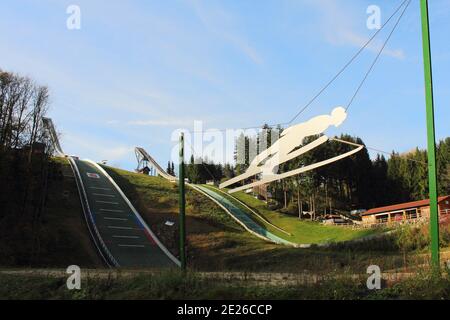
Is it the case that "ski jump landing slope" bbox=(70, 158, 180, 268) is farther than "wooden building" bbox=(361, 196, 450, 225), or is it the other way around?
"wooden building" bbox=(361, 196, 450, 225)

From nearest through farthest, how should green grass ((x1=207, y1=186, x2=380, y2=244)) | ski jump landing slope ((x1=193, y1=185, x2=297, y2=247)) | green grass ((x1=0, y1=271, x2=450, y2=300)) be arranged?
1. green grass ((x1=0, y1=271, x2=450, y2=300))
2. ski jump landing slope ((x1=193, y1=185, x2=297, y2=247))
3. green grass ((x1=207, y1=186, x2=380, y2=244))

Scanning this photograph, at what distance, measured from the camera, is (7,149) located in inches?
1499

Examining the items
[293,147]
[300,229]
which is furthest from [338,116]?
[300,229]

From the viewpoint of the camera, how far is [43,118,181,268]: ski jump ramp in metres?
35.7

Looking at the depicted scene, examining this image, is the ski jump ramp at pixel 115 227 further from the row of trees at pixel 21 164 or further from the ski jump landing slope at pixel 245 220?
the ski jump landing slope at pixel 245 220

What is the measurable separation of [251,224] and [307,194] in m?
20.3

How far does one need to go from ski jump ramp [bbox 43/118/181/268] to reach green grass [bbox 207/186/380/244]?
15332 millimetres

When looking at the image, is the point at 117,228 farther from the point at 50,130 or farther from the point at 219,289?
the point at 219,289

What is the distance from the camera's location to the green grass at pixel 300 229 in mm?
49706

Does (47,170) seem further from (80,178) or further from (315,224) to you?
(315,224)

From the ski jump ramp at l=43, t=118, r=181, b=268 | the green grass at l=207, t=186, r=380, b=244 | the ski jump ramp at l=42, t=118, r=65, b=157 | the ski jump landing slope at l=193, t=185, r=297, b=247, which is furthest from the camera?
the green grass at l=207, t=186, r=380, b=244

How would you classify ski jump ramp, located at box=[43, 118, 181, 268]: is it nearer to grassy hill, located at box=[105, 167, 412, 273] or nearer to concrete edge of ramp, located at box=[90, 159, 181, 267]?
concrete edge of ramp, located at box=[90, 159, 181, 267]

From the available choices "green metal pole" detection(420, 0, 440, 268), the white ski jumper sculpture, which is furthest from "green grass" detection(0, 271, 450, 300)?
the white ski jumper sculpture

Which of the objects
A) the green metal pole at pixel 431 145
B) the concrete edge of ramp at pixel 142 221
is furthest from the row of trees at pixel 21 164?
the green metal pole at pixel 431 145
